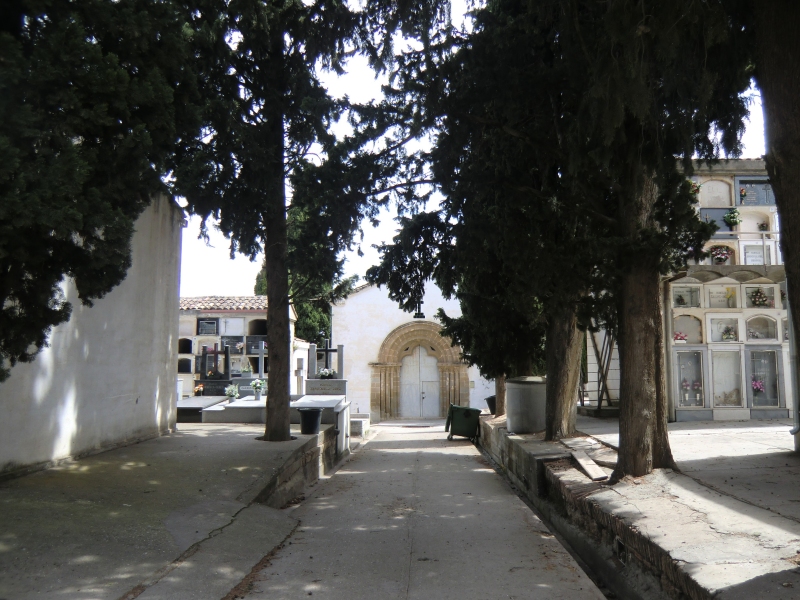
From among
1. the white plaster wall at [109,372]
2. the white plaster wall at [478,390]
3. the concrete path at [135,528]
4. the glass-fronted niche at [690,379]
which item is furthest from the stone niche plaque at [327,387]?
the white plaster wall at [478,390]

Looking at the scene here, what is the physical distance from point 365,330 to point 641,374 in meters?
25.9

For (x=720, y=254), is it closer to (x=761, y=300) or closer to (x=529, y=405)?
(x=761, y=300)

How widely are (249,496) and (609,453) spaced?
5372 millimetres

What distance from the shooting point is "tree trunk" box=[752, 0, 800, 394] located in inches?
194

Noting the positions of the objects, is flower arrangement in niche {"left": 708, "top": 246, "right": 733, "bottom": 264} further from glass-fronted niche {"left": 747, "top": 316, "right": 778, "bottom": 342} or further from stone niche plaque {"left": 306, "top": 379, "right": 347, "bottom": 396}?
stone niche plaque {"left": 306, "top": 379, "right": 347, "bottom": 396}

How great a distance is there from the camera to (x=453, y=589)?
524 cm

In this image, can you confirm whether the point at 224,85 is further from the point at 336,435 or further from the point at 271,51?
the point at 336,435

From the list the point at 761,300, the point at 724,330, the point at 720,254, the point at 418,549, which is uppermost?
the point at 720,254

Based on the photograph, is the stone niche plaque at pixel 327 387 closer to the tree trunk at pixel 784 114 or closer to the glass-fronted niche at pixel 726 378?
the glass-fronted niche at pixel 726 378

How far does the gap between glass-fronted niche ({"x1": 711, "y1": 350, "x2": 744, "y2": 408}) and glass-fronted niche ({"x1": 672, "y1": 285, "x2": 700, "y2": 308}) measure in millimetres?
1199

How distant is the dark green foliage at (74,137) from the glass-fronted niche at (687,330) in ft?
43.5

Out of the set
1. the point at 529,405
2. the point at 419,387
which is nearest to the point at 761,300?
the point at 529,405

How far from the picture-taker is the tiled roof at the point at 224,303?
28.8m

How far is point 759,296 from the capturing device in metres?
15.8
